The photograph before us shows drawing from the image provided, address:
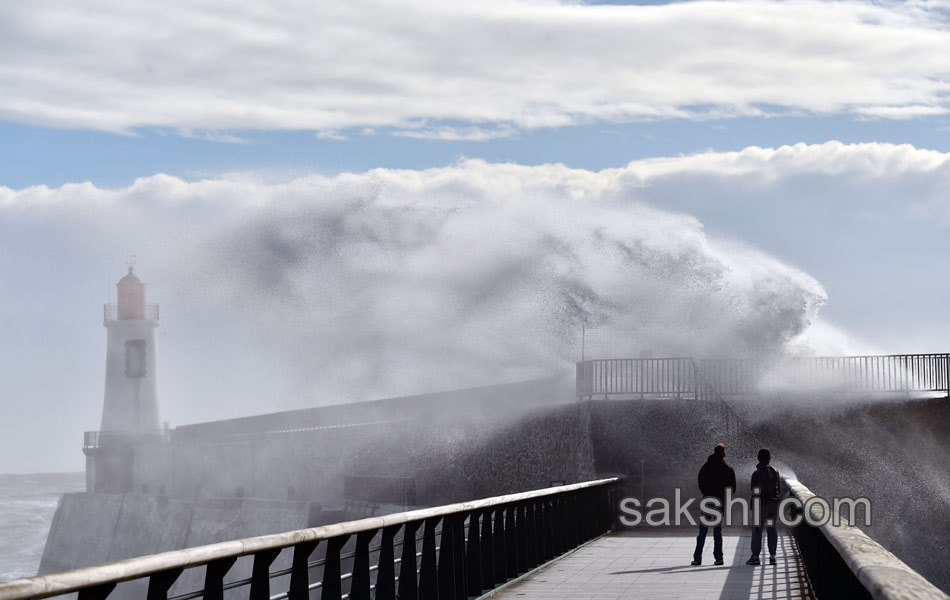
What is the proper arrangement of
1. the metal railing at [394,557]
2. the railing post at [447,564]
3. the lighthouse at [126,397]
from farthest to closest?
the lighthouse at [126,397]
the railing post at [447,564]
the metal railing at [394,557]

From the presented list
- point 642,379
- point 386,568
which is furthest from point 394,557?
point 642,379

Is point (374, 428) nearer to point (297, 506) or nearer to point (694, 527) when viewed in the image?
point (297, 506)

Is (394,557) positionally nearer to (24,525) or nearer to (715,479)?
(715,479)

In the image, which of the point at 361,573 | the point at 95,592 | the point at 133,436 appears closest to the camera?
the point at 95,592

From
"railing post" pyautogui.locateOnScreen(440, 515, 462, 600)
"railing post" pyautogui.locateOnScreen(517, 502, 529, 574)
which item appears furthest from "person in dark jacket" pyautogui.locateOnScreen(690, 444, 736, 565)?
"railing post" pyautogui.locateOnScreen(440, 515, 462, 600)

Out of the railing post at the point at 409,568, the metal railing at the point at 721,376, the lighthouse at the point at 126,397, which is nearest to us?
the railing post at the point at 409,568

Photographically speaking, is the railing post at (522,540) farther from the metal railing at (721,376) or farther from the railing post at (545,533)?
the metal railing at (721,376)

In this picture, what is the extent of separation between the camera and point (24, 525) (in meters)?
105

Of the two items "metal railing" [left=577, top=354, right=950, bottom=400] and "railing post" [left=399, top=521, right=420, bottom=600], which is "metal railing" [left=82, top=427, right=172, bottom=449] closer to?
"metal railing" [left=577, top=354, right=950, bottom=400]

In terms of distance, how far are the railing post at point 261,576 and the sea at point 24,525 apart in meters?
53.8

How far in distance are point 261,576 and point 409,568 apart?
10.6 ft

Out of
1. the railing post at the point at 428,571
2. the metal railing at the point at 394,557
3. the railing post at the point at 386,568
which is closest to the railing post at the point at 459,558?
the metal railing at the point at 394,557

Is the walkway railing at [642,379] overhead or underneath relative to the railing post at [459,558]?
overhead

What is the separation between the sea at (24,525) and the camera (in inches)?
3086
